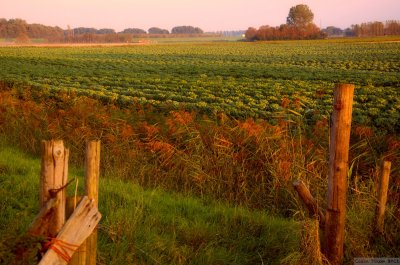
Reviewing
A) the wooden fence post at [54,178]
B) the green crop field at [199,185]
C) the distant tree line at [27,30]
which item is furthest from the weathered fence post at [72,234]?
the distant tree line at [27,30]

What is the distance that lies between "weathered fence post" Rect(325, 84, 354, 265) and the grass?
0.42 metres

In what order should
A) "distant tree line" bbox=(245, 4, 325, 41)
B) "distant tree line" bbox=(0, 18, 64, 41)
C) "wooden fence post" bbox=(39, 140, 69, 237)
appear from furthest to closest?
1. "distant tree line" bbox=(0, 18, 64, 41)
2. "distant tree line" bbox=(245, 4, 325, 41)
3. "wooden fence post" bbox=(39, 140, 69, 237)

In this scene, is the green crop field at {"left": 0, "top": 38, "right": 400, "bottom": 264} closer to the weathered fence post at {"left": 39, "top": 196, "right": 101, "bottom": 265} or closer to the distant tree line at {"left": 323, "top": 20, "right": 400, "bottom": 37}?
the weathered fence post at {"left": 39, "top": 196, "right": 101, "bottom": 265}

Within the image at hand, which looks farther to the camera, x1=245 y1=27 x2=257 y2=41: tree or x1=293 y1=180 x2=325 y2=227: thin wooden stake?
x1=245 y1=27 x2=257 y2=41: tree

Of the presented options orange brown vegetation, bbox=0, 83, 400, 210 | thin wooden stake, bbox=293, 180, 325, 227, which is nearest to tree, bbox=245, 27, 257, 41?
orange brown vegetation, bbox=0, 83, 400, 210

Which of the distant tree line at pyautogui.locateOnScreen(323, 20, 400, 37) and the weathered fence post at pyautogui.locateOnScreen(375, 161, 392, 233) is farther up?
the distant tree line at pyautogui.locateOnScreen(323, 20, 400, 37)

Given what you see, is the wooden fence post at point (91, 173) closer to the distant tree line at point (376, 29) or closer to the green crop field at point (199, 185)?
the green crop field at point (199, 185)

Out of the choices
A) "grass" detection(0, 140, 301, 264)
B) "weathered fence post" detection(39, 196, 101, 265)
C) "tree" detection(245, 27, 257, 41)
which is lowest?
"grass" detection(0, 140, 301, 264)

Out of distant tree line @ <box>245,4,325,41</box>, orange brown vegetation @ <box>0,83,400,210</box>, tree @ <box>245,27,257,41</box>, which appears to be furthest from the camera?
tree @ <box>245,27,257,41</box>

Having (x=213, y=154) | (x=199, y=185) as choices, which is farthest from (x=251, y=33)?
(x=199, y=185)

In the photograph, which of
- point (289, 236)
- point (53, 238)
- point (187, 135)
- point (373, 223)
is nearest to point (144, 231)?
point (289, 236)

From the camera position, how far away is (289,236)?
5105 millimetres

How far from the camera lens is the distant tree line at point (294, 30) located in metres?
121

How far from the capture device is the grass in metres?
4.66
